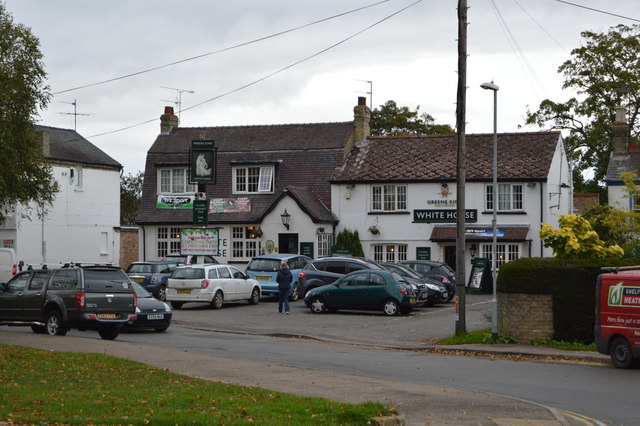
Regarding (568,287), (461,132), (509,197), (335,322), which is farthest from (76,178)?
(568,287)

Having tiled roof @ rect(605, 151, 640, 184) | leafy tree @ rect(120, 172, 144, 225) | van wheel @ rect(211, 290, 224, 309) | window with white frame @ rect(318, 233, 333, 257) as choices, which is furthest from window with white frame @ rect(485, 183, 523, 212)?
leafy tree @ rect(120, 172, 144, 225)

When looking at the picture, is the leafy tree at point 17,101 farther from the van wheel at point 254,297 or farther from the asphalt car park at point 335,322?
the van wheel at point 254,297

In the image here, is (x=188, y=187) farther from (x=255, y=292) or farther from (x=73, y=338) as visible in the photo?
(x=73, y=338)

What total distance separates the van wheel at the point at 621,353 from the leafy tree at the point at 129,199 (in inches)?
2764

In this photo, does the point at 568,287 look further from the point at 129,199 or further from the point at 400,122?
the point at 129,199

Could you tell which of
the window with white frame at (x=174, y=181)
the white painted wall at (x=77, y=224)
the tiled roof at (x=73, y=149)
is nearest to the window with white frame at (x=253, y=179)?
the window with white frame at (x=174, y=181)

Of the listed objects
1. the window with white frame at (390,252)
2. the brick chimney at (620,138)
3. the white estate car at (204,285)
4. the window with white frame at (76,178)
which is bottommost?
the white estate car at (204,285)

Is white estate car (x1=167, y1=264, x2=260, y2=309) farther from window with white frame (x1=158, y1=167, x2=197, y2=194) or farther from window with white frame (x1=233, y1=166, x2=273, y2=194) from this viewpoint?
window with white frame (x1=158, y1=167, x2=197, y2=194)

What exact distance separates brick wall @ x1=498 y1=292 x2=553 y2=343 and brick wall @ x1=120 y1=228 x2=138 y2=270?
42.9 m

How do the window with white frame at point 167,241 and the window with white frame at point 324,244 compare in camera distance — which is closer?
the window with white frame at point 324,244

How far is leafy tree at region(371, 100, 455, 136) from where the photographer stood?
71.2 meters

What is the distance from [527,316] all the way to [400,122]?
161 feet

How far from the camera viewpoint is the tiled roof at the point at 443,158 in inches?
1786

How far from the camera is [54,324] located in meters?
23.8
